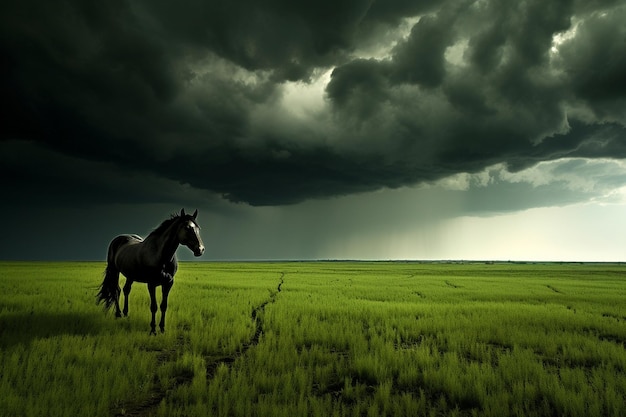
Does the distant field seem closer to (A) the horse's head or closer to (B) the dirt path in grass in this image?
(B) the dirt path in grass

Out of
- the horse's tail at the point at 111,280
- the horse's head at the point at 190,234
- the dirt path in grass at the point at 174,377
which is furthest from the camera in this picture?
the horse's tail at the point at 111,280

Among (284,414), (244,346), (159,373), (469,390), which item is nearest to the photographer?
(284,414)

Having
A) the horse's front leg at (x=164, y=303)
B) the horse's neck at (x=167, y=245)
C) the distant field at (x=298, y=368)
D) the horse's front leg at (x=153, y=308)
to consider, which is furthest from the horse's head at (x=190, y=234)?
the distant field at (x=298, y=368)

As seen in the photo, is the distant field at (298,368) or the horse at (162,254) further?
the horse at (162,254)

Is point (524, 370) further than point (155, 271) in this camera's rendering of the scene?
No

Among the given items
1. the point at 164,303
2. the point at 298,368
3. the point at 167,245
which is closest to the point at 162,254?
the point at 167,245

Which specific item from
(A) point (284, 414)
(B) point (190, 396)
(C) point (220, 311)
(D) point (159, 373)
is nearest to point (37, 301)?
(C) point (220, 311)

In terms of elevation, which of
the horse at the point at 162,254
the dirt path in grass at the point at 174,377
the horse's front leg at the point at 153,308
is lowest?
the dirt path in grass at the point at 174,377

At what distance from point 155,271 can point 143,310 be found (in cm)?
459

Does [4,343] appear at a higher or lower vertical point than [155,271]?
lower

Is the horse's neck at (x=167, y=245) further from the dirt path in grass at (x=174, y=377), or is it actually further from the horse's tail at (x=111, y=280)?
the horse's tail at (x=111, y=280)

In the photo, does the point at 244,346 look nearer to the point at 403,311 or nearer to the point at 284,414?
the point at 284,414

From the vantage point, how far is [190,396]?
5387 mm

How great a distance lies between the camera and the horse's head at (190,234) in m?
9.18
